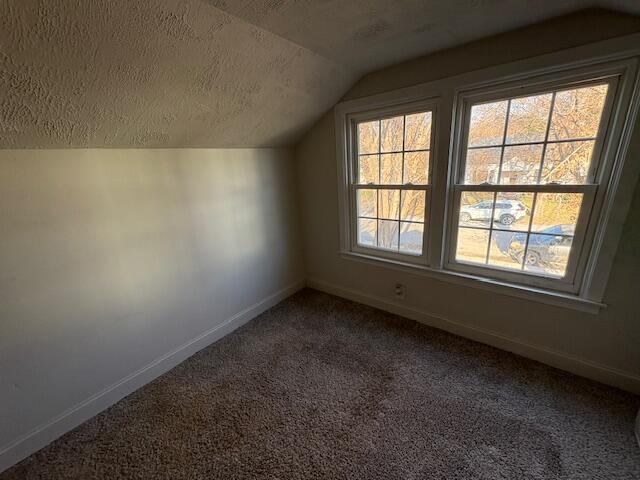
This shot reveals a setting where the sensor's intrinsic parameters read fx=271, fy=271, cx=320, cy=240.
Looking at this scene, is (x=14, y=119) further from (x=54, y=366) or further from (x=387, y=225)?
(x=387, y=225)

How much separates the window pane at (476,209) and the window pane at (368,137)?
80 centimetres

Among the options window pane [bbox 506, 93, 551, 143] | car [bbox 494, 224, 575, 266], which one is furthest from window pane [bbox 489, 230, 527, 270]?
window pane [bbox 506, 93, 551, 143]

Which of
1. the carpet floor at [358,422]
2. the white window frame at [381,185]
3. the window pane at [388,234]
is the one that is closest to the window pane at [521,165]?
the white window frame at [381,185]

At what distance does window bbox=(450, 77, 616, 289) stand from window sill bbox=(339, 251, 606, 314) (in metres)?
0.06

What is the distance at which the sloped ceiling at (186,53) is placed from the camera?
3.10ft

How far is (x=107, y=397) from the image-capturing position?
161 centimetres

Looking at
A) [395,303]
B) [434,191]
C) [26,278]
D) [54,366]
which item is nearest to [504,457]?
[395,303]

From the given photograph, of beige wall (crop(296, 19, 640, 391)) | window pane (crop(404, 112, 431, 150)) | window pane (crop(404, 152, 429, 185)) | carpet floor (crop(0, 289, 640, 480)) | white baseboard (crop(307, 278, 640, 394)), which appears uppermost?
window pane (crop(404, 112, 431, 150))

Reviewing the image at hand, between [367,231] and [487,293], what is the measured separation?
105 cm

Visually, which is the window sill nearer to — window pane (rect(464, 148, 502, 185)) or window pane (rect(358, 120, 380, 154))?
window pane (rect(464, 148, 502, 185))

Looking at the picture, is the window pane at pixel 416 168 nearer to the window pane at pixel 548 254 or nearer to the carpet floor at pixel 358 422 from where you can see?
the window pane at pixel 548 254

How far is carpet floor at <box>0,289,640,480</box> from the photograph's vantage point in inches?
49.1

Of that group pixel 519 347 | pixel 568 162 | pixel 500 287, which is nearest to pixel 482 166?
pixel 568 162

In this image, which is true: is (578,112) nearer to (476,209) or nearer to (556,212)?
(556,212)
